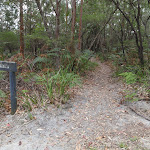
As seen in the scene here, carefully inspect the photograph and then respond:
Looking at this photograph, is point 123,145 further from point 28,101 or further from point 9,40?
point 9,40

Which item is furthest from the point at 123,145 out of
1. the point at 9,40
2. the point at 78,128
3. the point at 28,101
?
the point at 9,40

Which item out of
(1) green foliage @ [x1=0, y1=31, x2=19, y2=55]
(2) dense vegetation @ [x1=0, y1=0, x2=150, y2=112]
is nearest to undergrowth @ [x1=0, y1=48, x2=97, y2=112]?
(2) dense vegetation @ [x1=0, y1=0, x2=150, y2=112]

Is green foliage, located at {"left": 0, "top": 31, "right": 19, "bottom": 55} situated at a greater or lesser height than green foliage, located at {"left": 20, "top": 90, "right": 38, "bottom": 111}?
greater

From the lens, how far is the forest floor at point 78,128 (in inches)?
104

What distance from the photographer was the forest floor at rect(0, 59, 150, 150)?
8.66 feet

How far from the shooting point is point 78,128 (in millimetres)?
3201

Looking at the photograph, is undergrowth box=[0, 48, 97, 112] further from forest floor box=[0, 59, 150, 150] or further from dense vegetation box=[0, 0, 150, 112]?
forest floor box=[0, 59, 150, 150]

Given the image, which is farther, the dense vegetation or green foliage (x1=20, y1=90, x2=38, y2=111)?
the dense vegetation

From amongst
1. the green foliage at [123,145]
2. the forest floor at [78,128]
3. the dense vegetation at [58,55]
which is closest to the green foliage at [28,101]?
the dense vegetation at [58,55]

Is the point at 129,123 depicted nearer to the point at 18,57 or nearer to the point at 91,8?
the point at 18,57

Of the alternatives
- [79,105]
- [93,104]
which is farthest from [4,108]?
[93,104]

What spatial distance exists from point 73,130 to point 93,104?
1.47m

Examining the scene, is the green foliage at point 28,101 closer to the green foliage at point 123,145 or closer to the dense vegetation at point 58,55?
the dense vegetation at point 58,55

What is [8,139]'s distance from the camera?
287 centimetres
